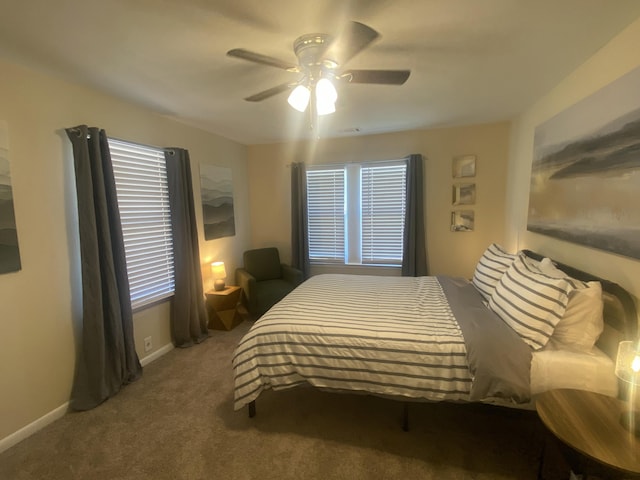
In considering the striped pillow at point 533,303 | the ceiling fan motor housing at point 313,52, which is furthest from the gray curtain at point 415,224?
the ceiling fan motor housing at point 313,52

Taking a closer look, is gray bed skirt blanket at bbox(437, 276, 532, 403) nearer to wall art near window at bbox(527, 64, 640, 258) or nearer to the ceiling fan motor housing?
wall art near window at bbox(527, 64, 640, 258)

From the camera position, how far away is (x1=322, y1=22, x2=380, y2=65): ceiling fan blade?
1.30m

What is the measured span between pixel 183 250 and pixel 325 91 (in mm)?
2232

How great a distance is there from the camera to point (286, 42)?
170 cm

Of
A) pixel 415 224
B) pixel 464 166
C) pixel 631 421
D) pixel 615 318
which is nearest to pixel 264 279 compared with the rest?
pixel 415 224

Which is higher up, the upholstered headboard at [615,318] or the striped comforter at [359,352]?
the upholstered headboard at [615,318]

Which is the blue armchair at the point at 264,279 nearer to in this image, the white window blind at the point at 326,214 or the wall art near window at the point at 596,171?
the white window blind at the point at 326,214

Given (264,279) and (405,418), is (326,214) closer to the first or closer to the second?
(264,279)

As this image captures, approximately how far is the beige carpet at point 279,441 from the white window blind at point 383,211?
2.25m

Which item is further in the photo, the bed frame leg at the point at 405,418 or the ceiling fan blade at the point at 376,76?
the bed frame leg at the point at 405,418

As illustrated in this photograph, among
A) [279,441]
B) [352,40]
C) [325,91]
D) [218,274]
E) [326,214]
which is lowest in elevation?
[279,441]

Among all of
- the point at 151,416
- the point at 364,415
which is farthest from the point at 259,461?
the point at 151,416

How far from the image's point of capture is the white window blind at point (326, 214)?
14.3ft

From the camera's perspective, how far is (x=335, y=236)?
4.45 metres
